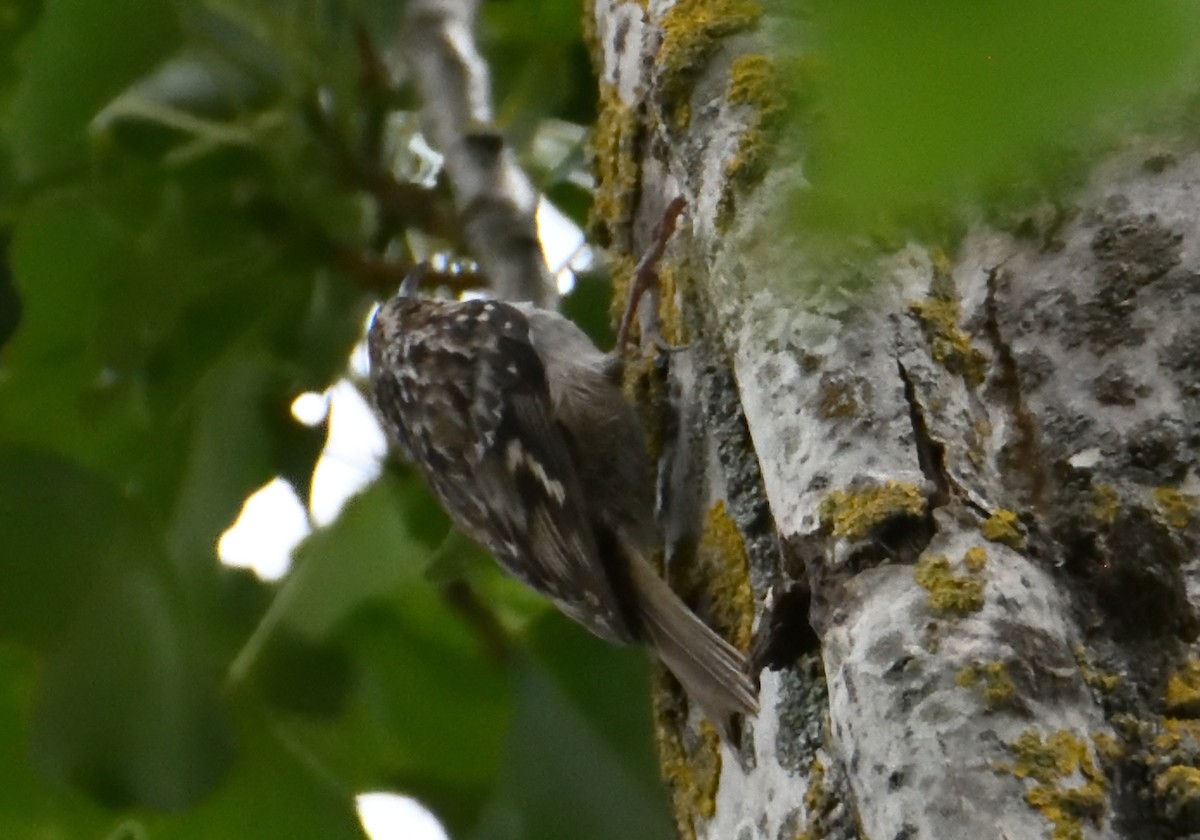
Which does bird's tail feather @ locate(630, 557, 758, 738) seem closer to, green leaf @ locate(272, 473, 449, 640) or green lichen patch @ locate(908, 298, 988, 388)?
green lichen patch @ locate(908, 298, 988, 388)

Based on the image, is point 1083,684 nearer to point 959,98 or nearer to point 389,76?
point 959,98

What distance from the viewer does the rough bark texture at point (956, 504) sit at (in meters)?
0.68

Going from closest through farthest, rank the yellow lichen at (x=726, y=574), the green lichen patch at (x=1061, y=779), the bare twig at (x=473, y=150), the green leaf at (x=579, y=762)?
the green lichen patch at (x=1061, y=779) → the yellow lichen at (x=726, y=574) → the green leaf at (x=579, y=762) → the bare twig at (x=473, y=150)

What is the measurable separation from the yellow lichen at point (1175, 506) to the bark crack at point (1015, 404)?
0.23ft

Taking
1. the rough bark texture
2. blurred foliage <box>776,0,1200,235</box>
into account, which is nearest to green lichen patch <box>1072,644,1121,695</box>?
the rough bark texture

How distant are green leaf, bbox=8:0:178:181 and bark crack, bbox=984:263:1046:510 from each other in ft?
3.29

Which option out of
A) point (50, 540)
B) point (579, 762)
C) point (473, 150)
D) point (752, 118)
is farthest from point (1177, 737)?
point (50, 540)

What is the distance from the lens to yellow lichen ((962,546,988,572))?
752 mm

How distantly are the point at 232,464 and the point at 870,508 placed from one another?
1338mm

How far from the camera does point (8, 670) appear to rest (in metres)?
1.75

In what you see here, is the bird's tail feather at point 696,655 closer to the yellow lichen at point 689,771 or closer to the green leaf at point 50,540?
the yellow lichen at point 689,771

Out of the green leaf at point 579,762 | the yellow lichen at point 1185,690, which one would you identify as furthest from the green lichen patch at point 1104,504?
the green leaf at point 579,762

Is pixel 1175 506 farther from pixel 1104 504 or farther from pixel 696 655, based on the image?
pixel 696 655

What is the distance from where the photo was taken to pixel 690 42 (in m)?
1.05
